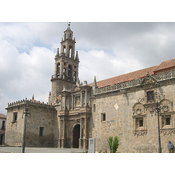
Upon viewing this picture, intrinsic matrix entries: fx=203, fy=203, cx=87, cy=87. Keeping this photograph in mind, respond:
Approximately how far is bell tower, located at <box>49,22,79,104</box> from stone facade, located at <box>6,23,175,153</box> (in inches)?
8.6

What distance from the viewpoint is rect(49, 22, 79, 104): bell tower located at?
42.2 metres

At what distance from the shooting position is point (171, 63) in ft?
76.2

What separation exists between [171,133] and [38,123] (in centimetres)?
2146

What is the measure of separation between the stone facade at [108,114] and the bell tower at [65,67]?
0.22 m

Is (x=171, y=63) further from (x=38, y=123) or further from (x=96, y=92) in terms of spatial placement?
(x=38, y=123)

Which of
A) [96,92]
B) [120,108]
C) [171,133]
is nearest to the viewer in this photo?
Answer: [171,133]

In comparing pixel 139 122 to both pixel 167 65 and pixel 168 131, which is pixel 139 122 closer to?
pixel 168 131

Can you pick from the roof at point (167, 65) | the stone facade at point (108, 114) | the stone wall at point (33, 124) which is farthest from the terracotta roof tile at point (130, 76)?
the stone wall at point (33, 124)

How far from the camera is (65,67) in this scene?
144ft

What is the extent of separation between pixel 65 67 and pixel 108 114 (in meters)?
21.1

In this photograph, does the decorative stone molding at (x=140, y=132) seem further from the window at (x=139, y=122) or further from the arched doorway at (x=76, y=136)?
the arched doorway at (x=76, y=136)

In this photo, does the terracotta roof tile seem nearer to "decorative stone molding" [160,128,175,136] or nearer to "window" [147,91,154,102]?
"window" [147,91,154,102]

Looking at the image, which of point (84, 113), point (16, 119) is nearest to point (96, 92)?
point (84, 113)

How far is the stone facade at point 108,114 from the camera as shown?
825 inches
